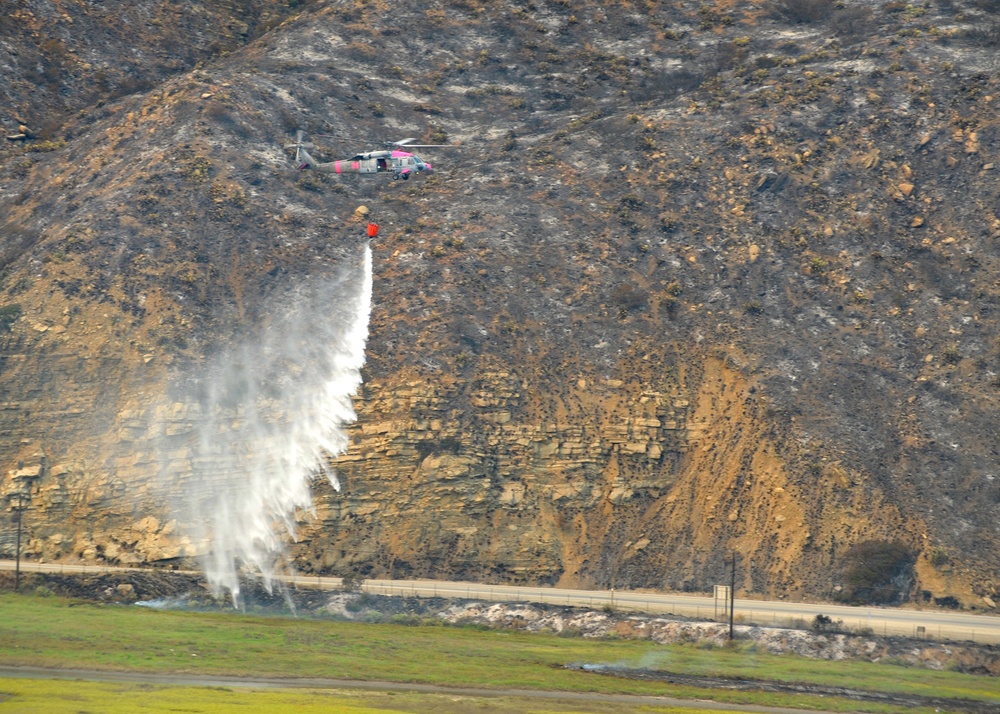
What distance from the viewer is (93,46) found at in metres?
125

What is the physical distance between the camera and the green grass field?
193ft

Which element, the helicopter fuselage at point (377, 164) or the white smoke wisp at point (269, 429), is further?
the helicopter fuselage at point (377, 164)

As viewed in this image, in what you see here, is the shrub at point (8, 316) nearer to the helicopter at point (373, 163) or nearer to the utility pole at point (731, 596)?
the helicopter at point (373, 163)

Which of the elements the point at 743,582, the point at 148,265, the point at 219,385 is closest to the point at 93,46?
the point at 148,265

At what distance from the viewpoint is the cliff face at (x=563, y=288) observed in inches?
3322

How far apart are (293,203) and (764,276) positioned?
127 feet

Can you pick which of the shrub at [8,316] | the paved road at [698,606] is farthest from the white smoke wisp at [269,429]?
the shrub at [8,316]

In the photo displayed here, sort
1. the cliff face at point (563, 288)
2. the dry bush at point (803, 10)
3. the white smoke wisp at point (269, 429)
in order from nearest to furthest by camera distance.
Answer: the white smoke wisp at point (269, 429) < the cliff face at point (563, 288) < the dry bush at point (803, 10)

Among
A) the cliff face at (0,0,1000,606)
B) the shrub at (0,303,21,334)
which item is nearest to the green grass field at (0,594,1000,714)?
the cliff face at (0,0,1000,606)

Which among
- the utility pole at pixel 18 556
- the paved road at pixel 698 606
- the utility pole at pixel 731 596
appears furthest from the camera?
the utility pole at pixel 18 556

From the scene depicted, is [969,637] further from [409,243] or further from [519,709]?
[409,243]

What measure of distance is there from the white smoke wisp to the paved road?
13.7 ft

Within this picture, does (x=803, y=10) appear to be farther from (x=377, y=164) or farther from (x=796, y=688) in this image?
(x=796, y=688)

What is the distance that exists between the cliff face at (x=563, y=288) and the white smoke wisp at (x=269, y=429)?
5.01 ft
